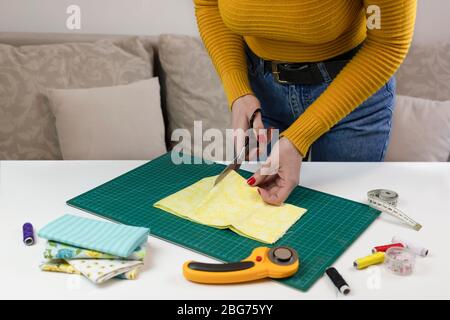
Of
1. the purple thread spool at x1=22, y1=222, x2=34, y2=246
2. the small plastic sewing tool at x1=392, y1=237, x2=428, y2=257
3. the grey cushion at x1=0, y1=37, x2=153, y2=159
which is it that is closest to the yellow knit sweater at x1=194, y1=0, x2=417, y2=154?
the small plastic sewing tool at x1=392, y1=237, x2=428, y2=257

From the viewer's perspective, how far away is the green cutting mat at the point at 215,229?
930 mm

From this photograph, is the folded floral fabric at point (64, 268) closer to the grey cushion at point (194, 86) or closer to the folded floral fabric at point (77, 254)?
the folded floral fabric at point (77, 254)

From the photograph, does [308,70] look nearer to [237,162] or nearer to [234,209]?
[237,162]

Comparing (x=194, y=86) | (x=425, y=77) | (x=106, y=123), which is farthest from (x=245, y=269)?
(x=425, y=77)

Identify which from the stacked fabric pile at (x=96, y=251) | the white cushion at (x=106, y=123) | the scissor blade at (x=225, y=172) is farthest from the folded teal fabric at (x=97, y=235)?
the white cushion at (x=106, y=123)

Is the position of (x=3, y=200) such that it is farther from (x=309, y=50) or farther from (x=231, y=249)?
(x=309, y=50)

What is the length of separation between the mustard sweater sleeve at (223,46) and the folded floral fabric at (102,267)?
57 cm

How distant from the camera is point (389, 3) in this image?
1035mm

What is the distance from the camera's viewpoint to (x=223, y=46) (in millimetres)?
1393

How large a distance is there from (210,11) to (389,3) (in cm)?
52

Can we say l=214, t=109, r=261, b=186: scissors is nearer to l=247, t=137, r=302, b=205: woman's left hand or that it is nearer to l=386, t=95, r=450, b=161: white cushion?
l=247, t=137, r=302, b=205: woman's left hand

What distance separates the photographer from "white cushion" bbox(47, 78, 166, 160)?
2.12 meters

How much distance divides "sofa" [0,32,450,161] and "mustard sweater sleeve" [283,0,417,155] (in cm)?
106

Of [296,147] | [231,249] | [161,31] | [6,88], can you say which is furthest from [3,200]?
[161,31]
